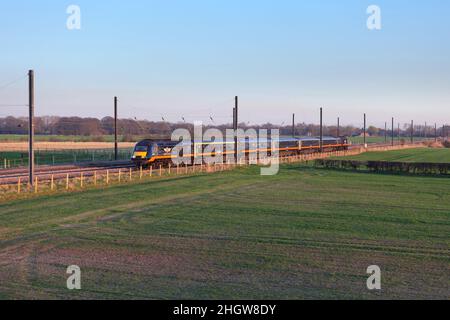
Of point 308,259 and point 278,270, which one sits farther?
point 308,259

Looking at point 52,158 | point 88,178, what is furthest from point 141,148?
point 52,158

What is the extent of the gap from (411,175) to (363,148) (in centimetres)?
4914

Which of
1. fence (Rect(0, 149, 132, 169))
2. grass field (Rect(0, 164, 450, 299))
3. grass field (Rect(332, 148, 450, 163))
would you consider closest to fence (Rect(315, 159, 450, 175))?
grass field (Rect(332, 148, 450, 163))

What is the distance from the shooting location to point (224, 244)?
54.1 feet

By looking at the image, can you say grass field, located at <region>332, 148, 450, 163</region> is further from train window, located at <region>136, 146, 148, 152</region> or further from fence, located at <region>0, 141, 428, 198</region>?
train window, located at <region>136, 146, 148, 152</region>

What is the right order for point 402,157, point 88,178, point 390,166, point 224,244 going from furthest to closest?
1. point 402,157
2. point 390,166
3. point 88,178
4. point 224,244

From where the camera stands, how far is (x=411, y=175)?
1868 inches

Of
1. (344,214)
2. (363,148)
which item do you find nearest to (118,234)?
(344,214)

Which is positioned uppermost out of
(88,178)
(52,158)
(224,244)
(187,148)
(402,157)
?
(187,148)

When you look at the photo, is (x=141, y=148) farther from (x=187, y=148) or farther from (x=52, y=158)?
(x=52, y=158)

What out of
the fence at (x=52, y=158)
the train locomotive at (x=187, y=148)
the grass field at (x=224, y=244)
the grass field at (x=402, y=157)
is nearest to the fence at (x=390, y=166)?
the train locomotive at (x=187, y=148)

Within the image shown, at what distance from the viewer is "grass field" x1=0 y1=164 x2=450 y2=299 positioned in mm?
11781

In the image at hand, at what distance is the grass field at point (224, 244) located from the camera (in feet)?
38.7
